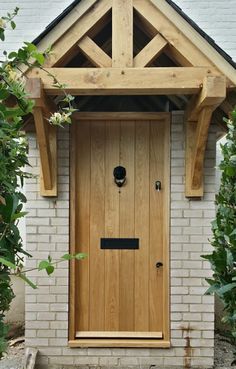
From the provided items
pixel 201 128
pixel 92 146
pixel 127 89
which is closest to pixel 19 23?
pixel 92 146

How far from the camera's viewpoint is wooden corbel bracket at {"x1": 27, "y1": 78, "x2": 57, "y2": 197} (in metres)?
3.25

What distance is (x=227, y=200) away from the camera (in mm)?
2721

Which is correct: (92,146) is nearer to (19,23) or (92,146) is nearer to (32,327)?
(32,327)

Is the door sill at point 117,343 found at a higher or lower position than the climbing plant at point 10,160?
lower

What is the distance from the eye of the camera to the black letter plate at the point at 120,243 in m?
4.16

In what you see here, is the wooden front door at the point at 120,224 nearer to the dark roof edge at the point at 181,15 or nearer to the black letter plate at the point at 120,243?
the black letter plate at the point at 120,243

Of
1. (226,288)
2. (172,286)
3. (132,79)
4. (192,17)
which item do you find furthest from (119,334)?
(192,17)

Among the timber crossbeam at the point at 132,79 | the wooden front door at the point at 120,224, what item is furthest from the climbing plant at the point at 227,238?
the wooden front door at the point at 120,224

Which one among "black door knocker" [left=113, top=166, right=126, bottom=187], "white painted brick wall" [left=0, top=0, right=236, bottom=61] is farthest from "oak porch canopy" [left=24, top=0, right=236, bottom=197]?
"white painted brick wall" [left=0, top=0, right=236, bottom=61]

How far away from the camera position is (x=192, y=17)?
5484 mm

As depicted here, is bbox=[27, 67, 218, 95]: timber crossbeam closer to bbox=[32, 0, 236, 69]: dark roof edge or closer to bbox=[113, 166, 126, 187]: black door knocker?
bbox=[32, 0, 236, 69]: dark roof edge

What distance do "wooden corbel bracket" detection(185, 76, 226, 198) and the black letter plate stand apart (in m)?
0.71

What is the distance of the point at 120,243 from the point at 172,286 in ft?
2.16

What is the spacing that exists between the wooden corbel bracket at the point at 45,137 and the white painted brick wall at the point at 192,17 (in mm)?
2135
